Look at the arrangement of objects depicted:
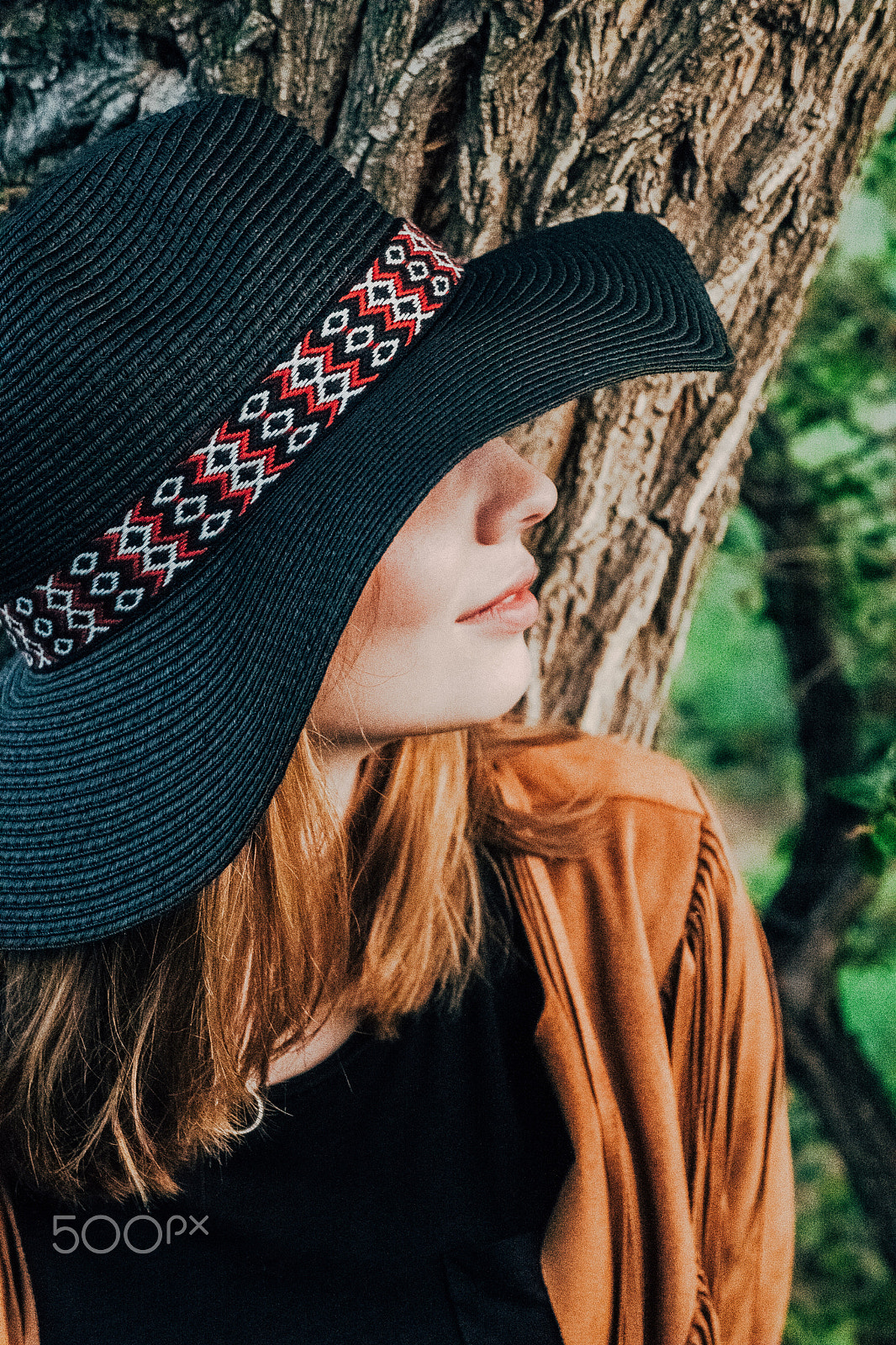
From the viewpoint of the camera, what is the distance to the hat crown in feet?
3.06

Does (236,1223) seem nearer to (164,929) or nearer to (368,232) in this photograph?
(164,929)

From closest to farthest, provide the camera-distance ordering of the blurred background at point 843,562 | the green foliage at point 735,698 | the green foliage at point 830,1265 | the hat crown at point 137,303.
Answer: the hat crown at point 137,303 < the blurred background at point 843,562 < the green foliage at point 830,1265 < the green foliage at point 735,698

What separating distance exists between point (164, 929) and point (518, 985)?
0.57 m

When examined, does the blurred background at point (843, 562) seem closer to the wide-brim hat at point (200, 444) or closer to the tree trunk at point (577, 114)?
the tree trunk at point (577, 114)

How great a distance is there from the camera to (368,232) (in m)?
1.00

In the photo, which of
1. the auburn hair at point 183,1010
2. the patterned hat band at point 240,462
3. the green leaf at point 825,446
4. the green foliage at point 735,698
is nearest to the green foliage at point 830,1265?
the green foliage at point 735,698

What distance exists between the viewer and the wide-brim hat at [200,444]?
3.06 ft

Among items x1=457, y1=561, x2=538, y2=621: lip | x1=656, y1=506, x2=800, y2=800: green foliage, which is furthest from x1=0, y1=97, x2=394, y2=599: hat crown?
x1=656, y1=506, x2=800, y2=800: green foliage

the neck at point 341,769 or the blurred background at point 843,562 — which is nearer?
the neck at point 341,769

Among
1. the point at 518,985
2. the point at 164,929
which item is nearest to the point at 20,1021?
the point at 164,929

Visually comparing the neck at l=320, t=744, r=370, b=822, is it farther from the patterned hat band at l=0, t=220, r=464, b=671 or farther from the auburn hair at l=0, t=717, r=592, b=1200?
the patterned hat band at l=0, t=220, r=464, b=671

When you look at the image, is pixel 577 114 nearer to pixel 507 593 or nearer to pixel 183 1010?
pixel 507 593

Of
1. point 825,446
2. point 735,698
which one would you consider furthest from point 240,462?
point 735,698

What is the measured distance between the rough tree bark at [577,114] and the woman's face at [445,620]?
16.9 inches
